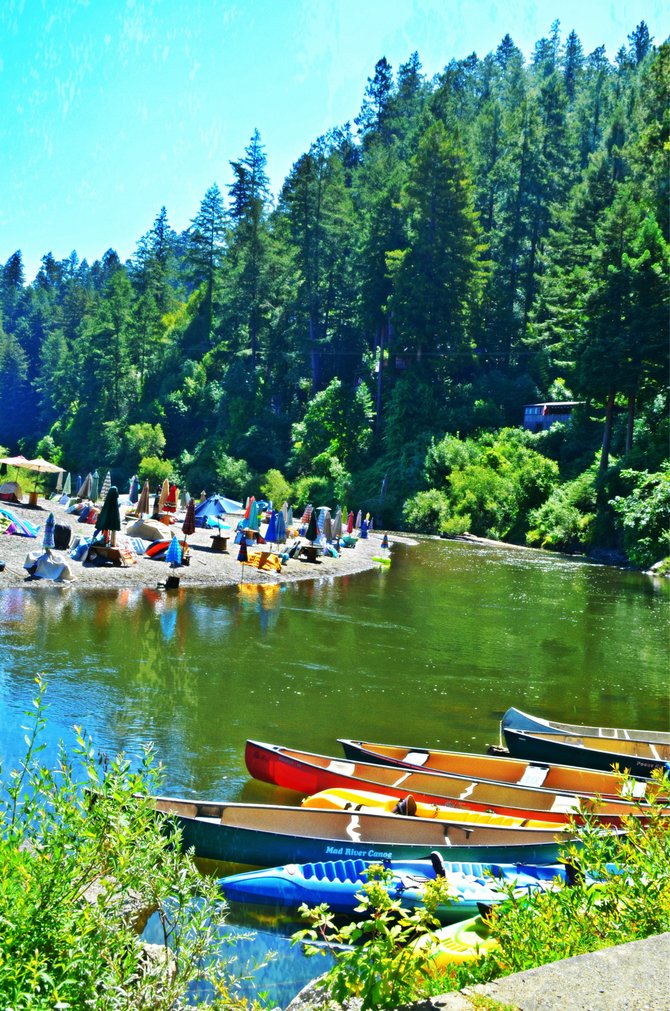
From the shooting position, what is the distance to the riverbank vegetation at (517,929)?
4.96 m

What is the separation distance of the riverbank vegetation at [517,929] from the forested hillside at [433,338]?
144ft

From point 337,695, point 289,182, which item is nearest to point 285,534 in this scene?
point 337,695

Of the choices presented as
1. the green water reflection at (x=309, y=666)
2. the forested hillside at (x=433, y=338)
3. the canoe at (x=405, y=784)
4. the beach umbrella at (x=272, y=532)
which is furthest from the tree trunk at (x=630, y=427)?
the canoe at (x=405, y=784)

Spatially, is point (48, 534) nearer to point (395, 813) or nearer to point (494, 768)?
point (494, 768)

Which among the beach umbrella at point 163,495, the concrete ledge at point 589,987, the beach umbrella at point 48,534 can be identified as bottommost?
the concrete ledge at point 589,987

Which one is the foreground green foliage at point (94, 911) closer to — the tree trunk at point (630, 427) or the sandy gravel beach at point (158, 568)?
the sandy gravel beach at point (158, 568)

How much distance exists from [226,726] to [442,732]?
4546 millimetres

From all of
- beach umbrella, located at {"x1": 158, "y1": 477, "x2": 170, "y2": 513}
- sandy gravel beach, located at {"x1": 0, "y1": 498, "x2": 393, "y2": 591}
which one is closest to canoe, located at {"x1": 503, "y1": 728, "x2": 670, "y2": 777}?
sandy gravel beach, located at {"x1": 0, "y1": 498, "x2": 393, "y2": 591}

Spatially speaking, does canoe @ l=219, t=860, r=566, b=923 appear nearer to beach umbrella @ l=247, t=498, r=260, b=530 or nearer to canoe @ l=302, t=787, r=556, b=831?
canoe @ l=302, t=787, r=556, b=831

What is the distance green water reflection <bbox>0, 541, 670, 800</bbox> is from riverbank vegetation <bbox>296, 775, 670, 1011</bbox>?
27.7 ft

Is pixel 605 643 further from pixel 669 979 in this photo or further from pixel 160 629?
pixel 669 979

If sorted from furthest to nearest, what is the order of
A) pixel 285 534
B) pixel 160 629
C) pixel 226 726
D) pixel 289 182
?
pixel 289 182
pixel 285 534
pixel 160 629
pixel 226 726

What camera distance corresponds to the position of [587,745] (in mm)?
16156

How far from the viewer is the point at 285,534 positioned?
39656 millimetres
